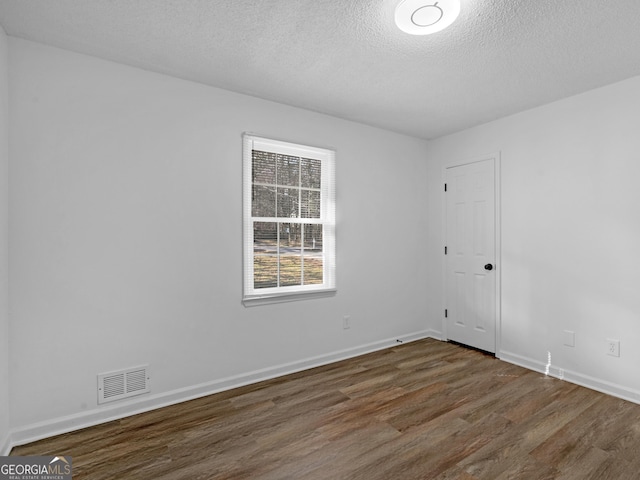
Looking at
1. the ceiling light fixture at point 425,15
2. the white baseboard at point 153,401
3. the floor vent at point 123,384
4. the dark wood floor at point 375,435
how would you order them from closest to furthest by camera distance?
the ceiling light fixture at point 425,15 → the dark wood floor at point 375,435 → the white baseboard at point 153,401 → the floor vent at point 123,384

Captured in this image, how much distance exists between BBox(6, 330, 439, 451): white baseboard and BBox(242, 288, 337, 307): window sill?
62 centimetres

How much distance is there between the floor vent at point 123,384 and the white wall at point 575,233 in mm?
3521

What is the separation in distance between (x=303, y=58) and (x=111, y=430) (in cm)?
296

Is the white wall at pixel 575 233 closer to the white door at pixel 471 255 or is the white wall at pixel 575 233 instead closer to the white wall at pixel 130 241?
the white door at pixel 471 255

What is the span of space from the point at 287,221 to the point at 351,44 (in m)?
1.68

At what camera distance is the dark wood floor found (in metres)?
1.96

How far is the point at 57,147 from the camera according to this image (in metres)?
2.32

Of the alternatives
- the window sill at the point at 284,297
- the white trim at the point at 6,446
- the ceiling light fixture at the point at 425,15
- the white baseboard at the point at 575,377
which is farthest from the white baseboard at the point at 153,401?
the ceiling light fixture at the point at 425,15

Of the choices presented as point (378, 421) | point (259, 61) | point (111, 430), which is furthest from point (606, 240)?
point (111, 430)

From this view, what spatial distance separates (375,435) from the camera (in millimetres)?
2293

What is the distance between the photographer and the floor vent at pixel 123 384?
247 centimetres

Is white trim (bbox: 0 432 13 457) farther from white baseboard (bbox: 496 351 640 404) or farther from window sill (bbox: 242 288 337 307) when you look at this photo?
white baseboard (bbox: 496 351 640 404)

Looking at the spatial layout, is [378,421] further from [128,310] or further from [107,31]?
[107,31]

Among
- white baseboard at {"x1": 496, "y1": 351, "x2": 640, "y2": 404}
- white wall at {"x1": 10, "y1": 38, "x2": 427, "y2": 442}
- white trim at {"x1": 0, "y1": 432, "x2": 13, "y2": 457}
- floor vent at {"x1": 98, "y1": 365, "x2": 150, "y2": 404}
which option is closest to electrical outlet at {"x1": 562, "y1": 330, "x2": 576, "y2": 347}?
white baseboard at {"x1": 496, "y1": 351, "x2": 640, "y2": 404}
